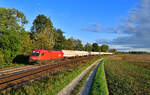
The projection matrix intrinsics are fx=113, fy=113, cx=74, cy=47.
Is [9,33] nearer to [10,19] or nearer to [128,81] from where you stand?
[10,19]

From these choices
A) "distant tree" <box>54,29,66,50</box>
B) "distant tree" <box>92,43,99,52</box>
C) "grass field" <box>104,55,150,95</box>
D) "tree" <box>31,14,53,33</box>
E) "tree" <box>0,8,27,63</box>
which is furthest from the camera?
"distant tree" <box>92,43,99,52</box>

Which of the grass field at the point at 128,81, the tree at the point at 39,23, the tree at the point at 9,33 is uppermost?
the tree at the point at 39,23

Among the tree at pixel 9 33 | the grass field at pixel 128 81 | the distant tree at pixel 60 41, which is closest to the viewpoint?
the grass field at pixel 128 81

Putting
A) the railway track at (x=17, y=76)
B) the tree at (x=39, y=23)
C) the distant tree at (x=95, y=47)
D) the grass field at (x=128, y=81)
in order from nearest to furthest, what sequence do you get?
the grass field at (x=128, y=81), the railway track at (x=17, y=76), the tree at (x=39, y=23), the distant tree at (x=95, y=47)

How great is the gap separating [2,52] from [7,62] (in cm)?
205

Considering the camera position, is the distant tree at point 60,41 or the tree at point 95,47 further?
the tree at point 95,47

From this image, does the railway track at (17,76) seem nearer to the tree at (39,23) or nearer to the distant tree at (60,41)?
the distant tree at (60,41)

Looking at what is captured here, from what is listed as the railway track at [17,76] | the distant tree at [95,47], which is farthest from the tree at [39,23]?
the distant tree at [95,47]

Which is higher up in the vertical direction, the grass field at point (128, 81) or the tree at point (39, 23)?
the tree at point (39, 23)

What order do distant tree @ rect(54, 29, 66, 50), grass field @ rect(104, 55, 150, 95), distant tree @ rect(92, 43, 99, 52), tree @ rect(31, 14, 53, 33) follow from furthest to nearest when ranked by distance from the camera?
distant tree @ rect(92, 43, 99, 52) < distant tree @ rect(54, 29, 66, 50) < tree @ rect(31, 14, 53, 33) < grass field @ rect(104, 55, 150, 95)

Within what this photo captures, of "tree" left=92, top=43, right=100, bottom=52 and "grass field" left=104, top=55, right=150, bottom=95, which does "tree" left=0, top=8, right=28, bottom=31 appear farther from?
"tree" left=92, top=43, right=100, bottom=52

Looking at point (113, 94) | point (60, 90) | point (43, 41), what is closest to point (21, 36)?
point (43, 41)

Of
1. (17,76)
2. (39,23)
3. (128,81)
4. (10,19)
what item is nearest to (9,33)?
(10,19)

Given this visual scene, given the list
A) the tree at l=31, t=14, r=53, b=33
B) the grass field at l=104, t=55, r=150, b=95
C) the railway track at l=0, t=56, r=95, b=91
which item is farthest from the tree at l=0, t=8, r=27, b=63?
the tree at l=31, t=14, r=53, b=33
